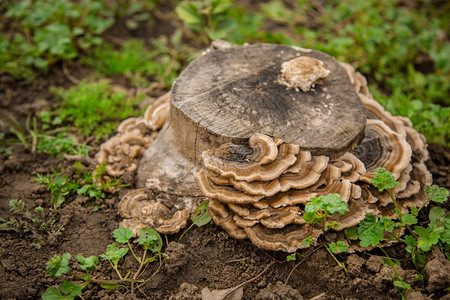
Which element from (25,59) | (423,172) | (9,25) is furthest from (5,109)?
(423,172)

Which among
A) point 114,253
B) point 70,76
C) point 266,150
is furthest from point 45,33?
point 266,150

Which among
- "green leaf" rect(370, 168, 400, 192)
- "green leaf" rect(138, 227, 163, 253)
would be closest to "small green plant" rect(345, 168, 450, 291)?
"green leaf" rect(370, 168, 400, 192)

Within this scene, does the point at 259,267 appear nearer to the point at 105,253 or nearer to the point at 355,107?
the point at 105,253

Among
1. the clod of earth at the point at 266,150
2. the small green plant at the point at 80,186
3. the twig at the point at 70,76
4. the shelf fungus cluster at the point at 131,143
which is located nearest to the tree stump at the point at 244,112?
the clod of earth at the point at 266,150

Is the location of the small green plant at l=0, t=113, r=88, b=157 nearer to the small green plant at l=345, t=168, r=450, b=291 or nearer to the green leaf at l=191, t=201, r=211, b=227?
the green leaf at l=191, t=201, r=211, b=227

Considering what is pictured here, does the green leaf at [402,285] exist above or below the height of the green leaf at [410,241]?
below

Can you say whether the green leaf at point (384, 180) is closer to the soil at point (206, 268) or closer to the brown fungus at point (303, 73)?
the soil at point (206, 268)
